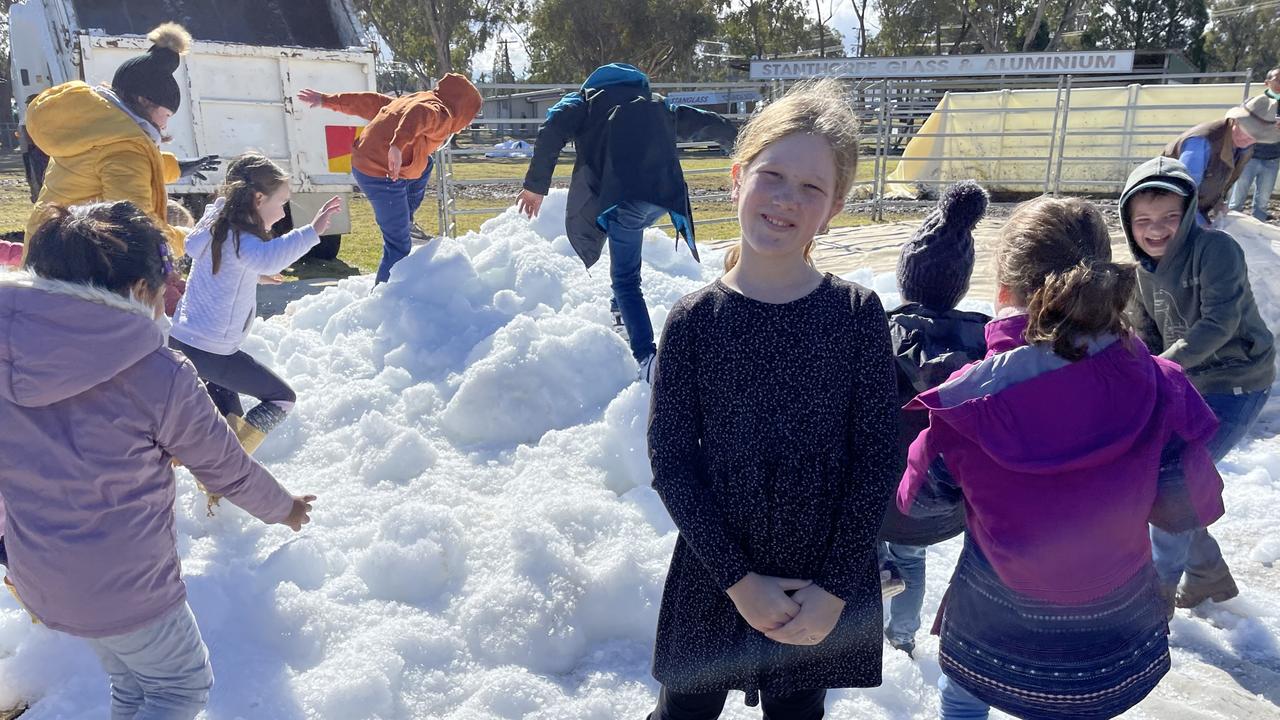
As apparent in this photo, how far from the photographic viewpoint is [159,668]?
6.68 ft

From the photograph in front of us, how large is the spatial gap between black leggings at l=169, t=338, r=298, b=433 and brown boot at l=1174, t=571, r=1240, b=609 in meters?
3.48

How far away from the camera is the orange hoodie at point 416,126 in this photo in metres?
5.84

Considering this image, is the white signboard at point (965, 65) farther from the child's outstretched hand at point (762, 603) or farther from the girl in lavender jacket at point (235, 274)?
the child's outstretched hand at point (762, 603)

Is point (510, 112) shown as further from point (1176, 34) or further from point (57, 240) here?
point (57, 240)

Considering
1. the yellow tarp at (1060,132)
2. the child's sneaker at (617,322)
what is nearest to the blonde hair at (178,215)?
the child's sneaker at (617,322)

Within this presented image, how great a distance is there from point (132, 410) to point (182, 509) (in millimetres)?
1767

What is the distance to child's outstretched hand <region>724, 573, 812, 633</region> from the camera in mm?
1612

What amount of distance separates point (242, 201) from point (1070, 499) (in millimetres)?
3209

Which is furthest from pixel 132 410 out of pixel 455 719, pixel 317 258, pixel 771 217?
pixel 317 258

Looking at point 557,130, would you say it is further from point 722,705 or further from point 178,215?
point 722,705

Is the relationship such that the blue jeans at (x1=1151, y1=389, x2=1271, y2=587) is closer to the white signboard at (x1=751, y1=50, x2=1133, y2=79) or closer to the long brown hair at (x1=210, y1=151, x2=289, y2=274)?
the long brown hair at (x1=210, y1=151, x2=289, y2=274)

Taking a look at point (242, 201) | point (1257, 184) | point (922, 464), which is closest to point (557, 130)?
point (242, 201)

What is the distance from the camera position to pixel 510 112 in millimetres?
43406

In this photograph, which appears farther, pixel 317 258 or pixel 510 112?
pixel 510 112
